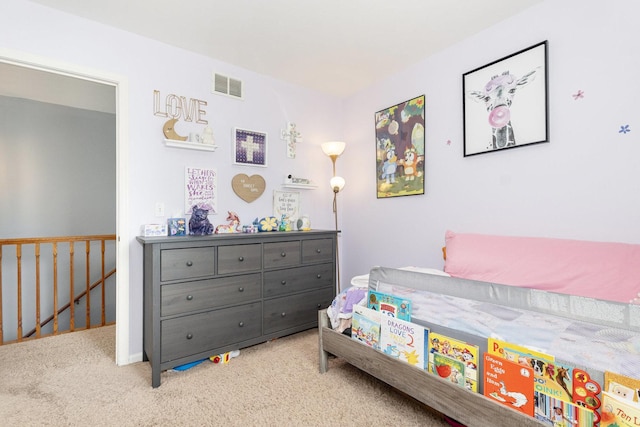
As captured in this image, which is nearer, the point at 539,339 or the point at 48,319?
the point at 539,339

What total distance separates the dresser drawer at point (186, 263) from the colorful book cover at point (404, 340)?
1231mm

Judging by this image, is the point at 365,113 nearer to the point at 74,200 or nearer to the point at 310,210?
the point at 310,210

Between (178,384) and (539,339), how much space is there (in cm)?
201

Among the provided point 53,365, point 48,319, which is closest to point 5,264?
point 48,319

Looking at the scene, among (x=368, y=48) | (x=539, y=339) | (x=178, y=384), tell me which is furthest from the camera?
(x=368, y=48)

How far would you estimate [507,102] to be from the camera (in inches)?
85.9

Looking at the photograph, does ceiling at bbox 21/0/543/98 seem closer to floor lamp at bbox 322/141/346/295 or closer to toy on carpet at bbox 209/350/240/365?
floor lamp at bbox 322/141/346/295

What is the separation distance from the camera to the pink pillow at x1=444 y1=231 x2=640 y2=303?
1526mm

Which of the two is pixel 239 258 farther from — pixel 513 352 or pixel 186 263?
pixel 513 352

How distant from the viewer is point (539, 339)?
119cm

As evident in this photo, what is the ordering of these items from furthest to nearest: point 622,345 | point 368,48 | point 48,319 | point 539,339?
1. point 48,319
2. point 368,48
3. point 539,339
4. point 622,345

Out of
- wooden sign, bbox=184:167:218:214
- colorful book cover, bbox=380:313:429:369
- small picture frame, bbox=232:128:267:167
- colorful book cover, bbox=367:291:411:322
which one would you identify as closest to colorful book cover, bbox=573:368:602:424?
colorful book cover, bbox=380:313:429:369

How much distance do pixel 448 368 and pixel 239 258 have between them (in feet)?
5.02

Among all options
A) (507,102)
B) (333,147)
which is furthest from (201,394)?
(507,102)
